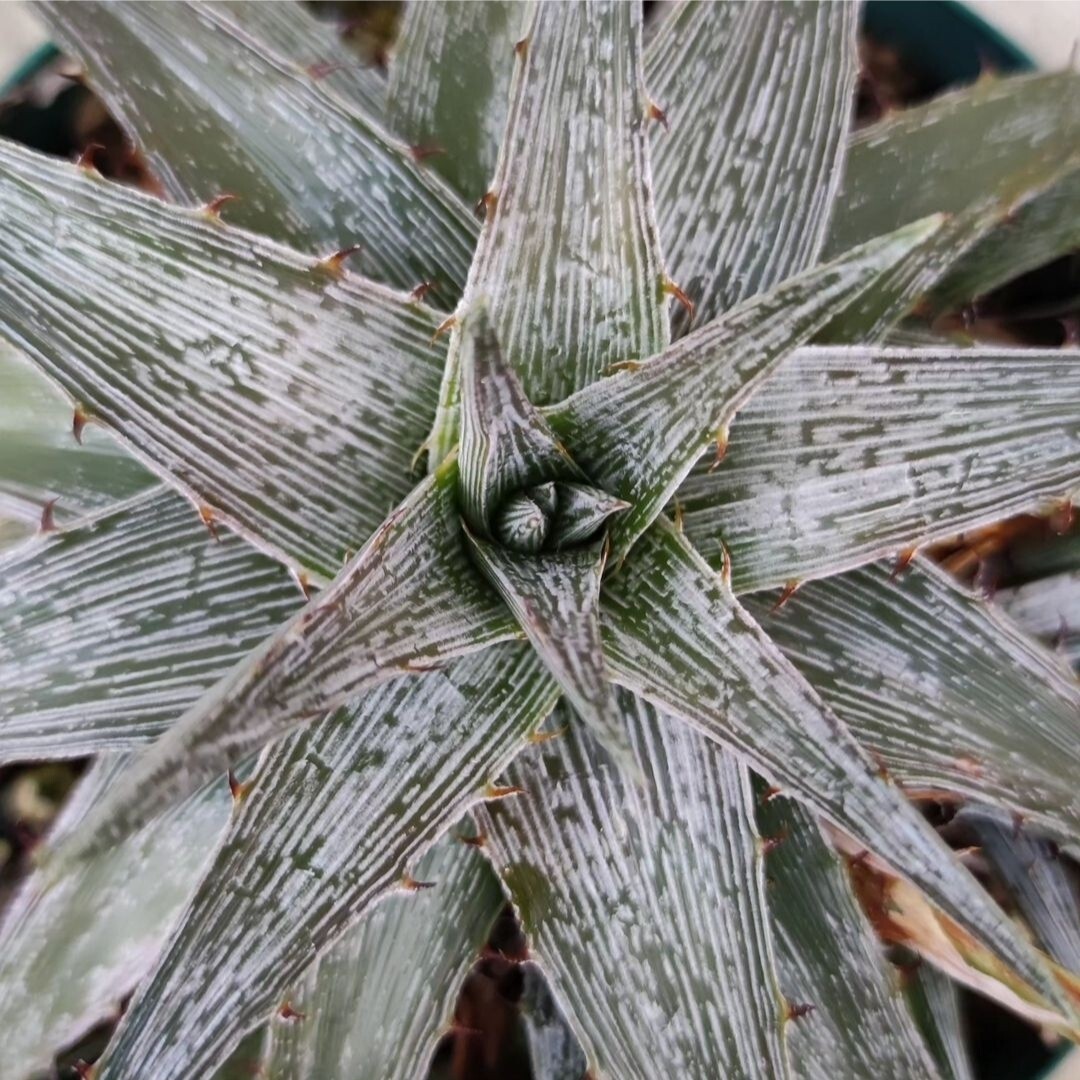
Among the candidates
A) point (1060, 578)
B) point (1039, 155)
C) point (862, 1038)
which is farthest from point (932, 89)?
point (862, 1038)

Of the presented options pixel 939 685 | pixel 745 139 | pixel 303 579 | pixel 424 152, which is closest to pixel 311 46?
pixel 424 152

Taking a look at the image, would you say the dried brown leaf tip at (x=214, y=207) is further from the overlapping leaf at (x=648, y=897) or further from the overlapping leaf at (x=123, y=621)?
the overlapping leaf at (x=648, y=897)

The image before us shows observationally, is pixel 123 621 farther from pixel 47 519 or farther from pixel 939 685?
pixel 939 685

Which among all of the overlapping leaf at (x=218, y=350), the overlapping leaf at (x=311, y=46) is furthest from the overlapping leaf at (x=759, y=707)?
the overlapping leaf at (x=311, y=46)

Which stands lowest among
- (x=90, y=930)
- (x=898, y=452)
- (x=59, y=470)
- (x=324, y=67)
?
(x=90, y=930)

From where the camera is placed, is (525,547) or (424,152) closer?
A: (525,547)

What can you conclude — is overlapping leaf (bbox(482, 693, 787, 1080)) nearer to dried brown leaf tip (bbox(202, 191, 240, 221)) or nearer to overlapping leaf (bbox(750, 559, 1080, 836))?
overlapping leaf (bbox(750, 559, 1080, 836))
